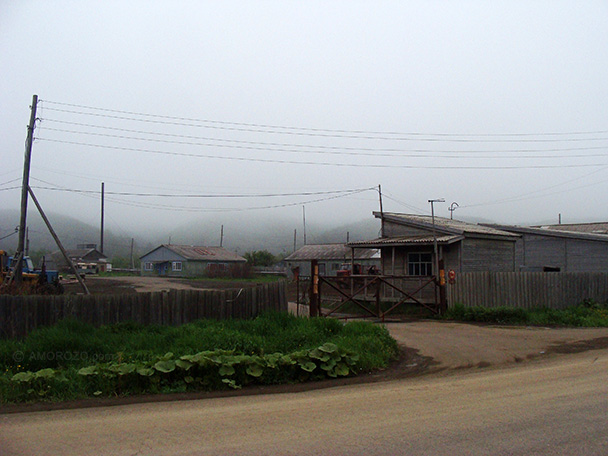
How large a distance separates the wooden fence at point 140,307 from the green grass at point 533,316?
7577 mm

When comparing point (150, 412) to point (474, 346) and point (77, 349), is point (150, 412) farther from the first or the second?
point (474, 346)

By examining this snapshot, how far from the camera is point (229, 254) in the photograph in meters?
80.4

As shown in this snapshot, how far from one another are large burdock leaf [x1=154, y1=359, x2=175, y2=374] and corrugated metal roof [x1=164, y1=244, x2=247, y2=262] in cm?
6347

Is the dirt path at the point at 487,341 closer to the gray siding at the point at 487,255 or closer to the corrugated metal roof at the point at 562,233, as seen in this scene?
the gray siding at the point at 487,255

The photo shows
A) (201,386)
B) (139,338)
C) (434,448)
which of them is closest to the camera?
(434,448)

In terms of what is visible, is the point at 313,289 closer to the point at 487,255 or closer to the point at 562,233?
the point at 487,255

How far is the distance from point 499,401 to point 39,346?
8.41 m

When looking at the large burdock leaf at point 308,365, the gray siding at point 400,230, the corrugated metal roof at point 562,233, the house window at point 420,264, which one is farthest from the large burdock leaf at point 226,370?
the corrugated metal roof at point 562,233

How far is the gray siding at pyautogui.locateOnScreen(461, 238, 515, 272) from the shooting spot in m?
23.6

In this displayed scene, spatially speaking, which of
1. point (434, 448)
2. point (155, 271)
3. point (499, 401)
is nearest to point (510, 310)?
point (499, 401)

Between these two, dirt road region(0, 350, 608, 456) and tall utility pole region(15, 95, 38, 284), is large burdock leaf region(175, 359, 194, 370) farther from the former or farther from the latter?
tall utility pole region(15, 95, 38, 284)

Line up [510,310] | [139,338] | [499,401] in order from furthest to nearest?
[510,310] < [139,338] < [499,401]

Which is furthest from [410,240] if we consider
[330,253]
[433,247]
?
[330,253]

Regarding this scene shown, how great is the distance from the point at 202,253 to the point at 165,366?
219 feet
